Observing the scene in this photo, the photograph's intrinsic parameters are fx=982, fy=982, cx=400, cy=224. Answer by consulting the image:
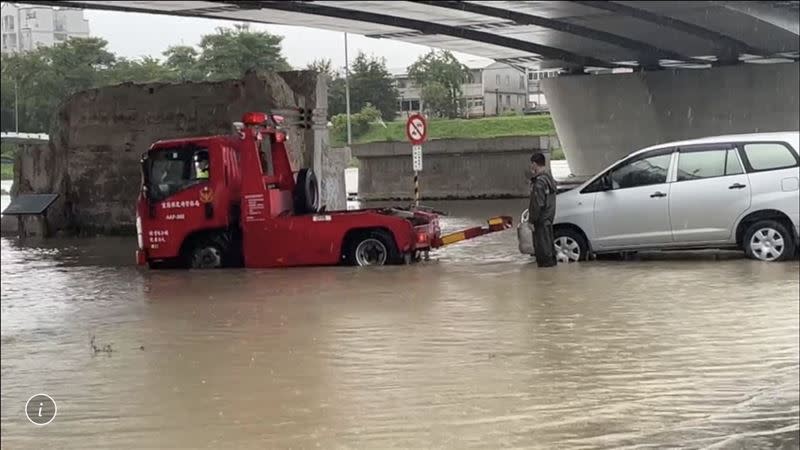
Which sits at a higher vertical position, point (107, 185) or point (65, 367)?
point (107, 185)

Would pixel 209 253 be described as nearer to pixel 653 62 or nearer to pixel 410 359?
pixel 410 359

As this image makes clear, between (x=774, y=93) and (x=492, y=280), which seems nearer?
(x=492, y=280)

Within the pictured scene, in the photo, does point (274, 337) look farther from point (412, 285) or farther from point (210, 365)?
point (412, 285)

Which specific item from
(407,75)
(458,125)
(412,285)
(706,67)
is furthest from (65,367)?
(706,67)

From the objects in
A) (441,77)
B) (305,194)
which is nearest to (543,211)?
(305,194)

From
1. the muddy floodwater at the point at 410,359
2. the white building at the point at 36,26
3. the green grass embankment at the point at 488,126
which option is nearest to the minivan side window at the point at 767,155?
the muddy floodwater at the point at 410,359

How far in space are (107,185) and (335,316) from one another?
5768 millimetres

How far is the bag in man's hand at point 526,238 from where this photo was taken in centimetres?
949

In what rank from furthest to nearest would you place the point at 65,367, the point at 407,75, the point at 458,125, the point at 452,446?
the point at 458,125 < the point at 407,75 < the point at 65,367 < the point at 452,446

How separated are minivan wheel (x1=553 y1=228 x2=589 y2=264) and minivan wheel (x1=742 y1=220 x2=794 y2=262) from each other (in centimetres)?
147

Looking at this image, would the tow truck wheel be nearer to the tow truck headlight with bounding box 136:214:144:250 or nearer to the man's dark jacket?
the tow truck headlight with bounding box 136:214:144:250

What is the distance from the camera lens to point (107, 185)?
38.7ft

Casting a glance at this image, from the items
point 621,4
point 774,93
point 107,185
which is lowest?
point 107,185

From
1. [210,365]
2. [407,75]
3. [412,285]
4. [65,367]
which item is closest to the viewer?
[65,367]
